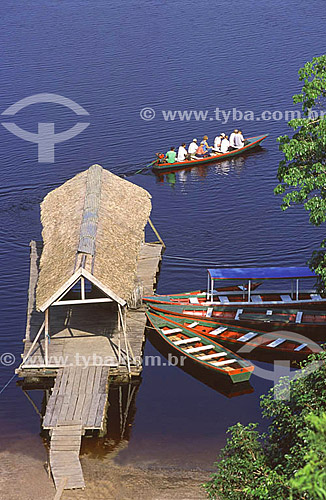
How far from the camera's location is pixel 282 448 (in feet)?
Result: 58.7

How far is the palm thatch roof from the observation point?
2848cm

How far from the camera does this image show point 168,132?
189ft

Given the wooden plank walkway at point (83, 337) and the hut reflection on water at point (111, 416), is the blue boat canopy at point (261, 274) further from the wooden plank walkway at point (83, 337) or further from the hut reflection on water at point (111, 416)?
the hut reflection on water at point (111, 416)

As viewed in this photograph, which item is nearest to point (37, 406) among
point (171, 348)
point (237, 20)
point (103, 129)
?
point (171, 348)

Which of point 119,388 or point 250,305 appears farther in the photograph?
point 250,305

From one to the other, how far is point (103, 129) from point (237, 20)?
29.9m

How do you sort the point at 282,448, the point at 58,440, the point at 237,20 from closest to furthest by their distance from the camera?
the point at 282,448 < the point at 58,440 < the point at 237,20

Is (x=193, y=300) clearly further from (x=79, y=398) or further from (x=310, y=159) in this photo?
(x=310, y=159)

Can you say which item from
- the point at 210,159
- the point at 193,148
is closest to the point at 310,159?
the point at 193,148

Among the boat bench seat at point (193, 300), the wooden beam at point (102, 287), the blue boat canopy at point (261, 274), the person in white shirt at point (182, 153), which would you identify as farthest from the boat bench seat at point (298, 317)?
the person in white shirt at point (182, 153)

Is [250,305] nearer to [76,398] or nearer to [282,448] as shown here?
[76,398]

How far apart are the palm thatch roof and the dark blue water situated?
15.5 ft

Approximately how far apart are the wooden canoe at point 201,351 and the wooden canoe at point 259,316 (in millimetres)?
867

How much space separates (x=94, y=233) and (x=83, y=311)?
4122 mm
